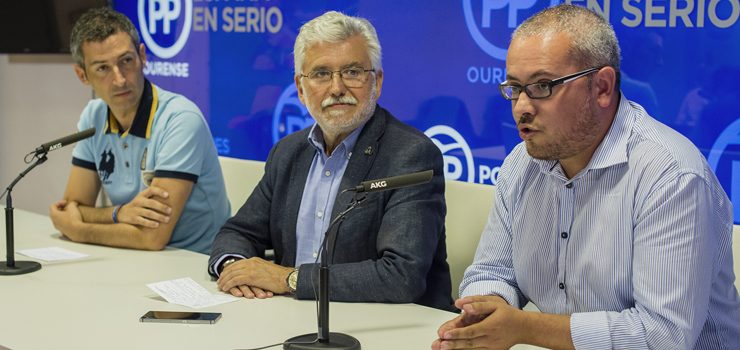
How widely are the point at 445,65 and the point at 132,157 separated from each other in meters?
1.64

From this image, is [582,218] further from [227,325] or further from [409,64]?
[409,64]

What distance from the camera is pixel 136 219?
10.1ft

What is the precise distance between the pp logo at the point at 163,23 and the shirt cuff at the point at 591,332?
409cm

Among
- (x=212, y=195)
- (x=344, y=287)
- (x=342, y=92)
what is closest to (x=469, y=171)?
(x=212, y=195)

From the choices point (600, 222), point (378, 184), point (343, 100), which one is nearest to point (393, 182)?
point (378, 184)

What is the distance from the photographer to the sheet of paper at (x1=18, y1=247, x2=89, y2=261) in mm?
2959

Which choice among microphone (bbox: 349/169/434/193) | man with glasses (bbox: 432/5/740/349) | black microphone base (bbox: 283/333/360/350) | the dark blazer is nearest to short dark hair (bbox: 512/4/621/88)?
man with glasses (bbox: 432/5/740/349)

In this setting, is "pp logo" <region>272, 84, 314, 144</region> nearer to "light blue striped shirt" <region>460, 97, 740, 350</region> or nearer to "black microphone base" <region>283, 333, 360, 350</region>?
"light blue striped shirt" <region>460, 97, 740, 350</region>

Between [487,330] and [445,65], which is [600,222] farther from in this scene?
[445,65]

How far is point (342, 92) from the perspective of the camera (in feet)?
8.84

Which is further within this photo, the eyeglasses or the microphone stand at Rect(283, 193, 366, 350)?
the eyeglasses

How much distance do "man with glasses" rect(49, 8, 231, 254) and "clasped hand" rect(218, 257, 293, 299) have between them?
73cm

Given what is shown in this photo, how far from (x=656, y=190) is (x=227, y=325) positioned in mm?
1113

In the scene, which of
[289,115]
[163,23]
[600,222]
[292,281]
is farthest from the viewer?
[163,23]
